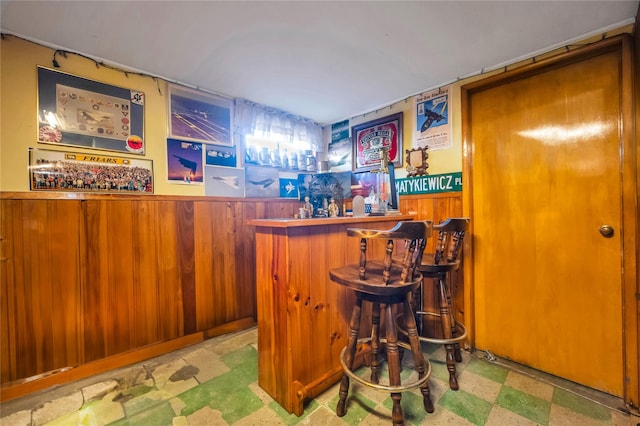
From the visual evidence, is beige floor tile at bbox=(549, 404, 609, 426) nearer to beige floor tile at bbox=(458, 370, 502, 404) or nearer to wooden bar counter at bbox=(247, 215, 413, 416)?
beige floor tile at bbox=(458, 370, 502, 404)

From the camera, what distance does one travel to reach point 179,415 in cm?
135

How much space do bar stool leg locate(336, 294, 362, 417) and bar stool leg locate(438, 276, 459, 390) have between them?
630 mm

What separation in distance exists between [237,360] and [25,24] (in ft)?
7.72

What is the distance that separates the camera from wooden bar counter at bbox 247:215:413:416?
134 cm

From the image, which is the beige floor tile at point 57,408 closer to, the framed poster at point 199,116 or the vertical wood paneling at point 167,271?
the vertical wood paneling at point 167,271

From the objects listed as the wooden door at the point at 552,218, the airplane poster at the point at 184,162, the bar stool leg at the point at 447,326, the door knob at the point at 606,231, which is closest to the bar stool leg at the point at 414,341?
the bar stool leg at the point at 447,326

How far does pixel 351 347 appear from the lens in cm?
126

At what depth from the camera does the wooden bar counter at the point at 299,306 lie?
1345 millimetres

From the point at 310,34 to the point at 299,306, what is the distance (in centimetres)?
A: 154

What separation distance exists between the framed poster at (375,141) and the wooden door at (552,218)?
0.60 m

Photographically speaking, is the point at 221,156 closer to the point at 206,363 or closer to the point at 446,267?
the point at 206,363

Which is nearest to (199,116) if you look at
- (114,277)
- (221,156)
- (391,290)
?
(221,156)

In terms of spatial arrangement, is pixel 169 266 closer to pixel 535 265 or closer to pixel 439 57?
pixel 439 57

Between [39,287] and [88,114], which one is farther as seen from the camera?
[88,114]
